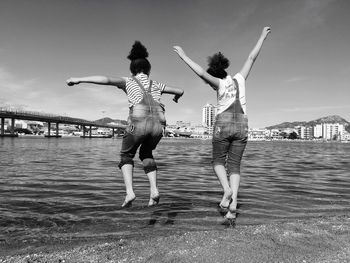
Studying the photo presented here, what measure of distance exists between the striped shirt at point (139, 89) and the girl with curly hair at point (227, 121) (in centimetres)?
63

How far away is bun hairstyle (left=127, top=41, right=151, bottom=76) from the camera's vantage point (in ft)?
16.2

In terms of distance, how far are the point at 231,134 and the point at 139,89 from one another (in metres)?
1.63

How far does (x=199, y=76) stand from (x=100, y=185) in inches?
192

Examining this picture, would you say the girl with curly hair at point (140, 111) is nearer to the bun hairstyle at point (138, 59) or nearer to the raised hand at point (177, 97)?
the bun hairstyle at point (138, 59)

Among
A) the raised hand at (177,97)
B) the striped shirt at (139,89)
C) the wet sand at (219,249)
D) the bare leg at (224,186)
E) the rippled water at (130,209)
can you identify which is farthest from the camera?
the raised hand at (177,97)

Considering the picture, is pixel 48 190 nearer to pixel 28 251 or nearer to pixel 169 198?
pixel 169 198

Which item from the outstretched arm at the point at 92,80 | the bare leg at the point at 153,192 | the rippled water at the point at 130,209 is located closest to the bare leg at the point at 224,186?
the rippled water at the point at 130,209

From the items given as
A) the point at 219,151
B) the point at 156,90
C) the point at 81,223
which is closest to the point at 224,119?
the point at 219,151

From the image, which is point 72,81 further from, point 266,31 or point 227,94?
point 266,31

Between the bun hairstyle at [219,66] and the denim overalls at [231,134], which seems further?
the bun hairstyle at [219,66]

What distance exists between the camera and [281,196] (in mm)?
7391

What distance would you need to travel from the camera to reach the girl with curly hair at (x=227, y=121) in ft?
16.3

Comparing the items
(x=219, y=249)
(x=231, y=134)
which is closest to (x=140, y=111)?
(x=231, y=134)

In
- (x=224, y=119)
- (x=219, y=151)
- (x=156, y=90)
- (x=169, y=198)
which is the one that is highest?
(x=156, y=90)
